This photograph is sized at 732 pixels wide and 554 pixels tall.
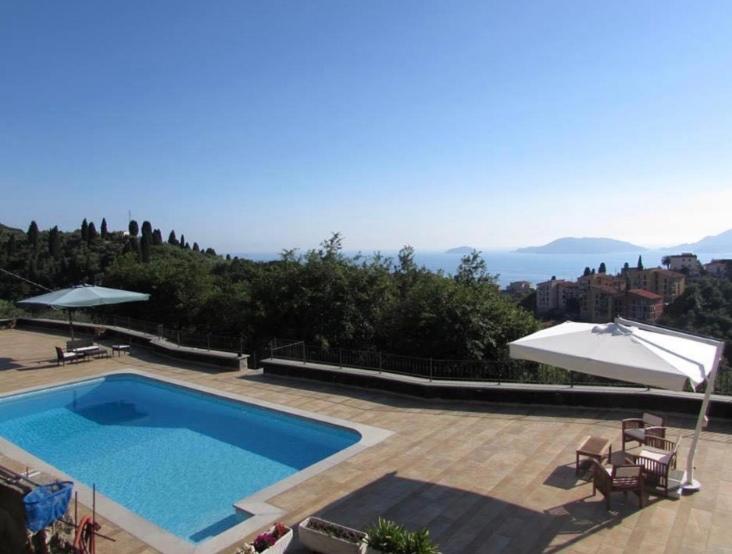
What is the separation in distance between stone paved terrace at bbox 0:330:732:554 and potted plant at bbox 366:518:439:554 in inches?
45.9

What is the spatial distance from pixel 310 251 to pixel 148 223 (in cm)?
7636

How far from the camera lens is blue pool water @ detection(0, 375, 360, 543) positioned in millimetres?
8148

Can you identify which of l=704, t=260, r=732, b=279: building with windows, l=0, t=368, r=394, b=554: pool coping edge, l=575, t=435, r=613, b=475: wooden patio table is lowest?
l=0, t=368, r=394, b=554: pool coping edge

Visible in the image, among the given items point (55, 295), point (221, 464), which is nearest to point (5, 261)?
point (55, 295)

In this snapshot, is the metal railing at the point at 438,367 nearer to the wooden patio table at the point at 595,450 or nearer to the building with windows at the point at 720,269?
the wooden patio table at the point at 595,450

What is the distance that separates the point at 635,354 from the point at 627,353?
8cm

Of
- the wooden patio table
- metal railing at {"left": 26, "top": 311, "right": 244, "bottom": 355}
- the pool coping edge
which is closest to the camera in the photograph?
the pool coping edge

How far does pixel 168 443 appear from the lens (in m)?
10.9

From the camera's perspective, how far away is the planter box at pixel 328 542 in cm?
488

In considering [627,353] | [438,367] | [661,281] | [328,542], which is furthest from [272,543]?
[661,281]

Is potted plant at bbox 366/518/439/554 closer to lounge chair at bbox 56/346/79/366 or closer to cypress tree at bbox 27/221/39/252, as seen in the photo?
lounge chair at bbox 56/346/79/366

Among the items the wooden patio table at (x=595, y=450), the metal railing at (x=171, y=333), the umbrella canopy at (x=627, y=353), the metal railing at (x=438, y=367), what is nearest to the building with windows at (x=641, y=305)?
the metal railing at (x=438, y=367)

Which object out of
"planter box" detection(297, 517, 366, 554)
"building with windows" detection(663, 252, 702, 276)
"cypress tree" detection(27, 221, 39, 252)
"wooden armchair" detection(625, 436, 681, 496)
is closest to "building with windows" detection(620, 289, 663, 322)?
"building with windows" detection(663, 252, 702, 276)

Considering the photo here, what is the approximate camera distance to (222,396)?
12289mm
